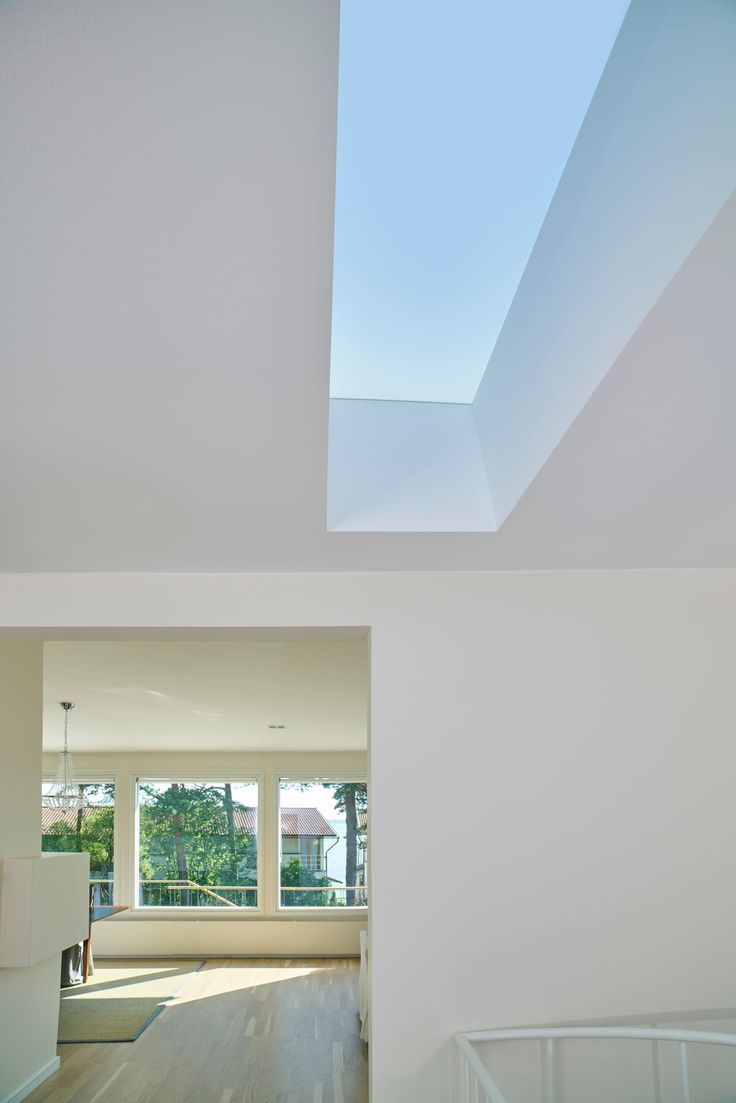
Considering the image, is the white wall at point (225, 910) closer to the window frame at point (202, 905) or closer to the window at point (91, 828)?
the window frame at point (202, 905)

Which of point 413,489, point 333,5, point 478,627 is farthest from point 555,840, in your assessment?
point 333,5

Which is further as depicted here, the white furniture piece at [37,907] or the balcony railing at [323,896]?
the balcony railing at [323,896]

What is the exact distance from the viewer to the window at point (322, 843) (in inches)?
380

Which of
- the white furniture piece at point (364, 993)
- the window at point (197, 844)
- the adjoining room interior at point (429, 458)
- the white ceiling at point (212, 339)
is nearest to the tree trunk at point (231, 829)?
the window at point (197, 844)

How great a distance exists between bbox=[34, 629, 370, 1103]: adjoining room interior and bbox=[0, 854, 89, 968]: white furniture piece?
1.15m

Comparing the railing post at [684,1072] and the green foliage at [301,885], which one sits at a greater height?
the railing post at [684,1072]

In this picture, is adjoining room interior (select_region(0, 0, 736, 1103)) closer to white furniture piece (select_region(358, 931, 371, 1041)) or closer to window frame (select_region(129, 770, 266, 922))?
white furniture piece (select_region(358, 931, 371, 1041))

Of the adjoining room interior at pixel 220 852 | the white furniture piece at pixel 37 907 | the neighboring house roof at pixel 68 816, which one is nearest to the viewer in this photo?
the white furniture piece at pixel 37 907

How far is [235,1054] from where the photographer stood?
18.5ft

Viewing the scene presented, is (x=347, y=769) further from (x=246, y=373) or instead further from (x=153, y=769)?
(x=246, y=373)

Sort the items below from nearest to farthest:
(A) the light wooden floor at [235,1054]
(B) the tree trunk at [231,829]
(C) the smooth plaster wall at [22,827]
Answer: (C) the smooth plaster wall at [22,827]
(A) the light wooden floor at [235,1054]
(B) the tree trunk at [231,829]

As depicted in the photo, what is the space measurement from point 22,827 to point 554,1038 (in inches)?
119

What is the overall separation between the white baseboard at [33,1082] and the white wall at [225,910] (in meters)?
4.20

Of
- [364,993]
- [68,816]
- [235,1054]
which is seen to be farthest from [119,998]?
[68,816]
